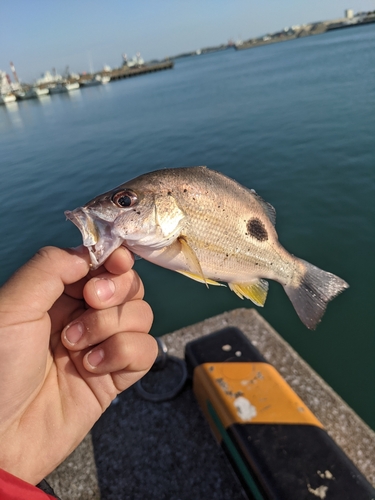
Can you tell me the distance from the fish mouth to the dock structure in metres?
2.57

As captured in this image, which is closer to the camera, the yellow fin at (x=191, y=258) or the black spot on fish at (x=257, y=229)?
the yellow fin at (x=191, y=258)

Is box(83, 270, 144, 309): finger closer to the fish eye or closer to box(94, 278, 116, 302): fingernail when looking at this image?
box(94, 278, 116, 302): fingernail

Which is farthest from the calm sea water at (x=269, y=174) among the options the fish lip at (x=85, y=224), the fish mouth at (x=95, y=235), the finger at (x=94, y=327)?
the fish lip at (x=85, y=224)

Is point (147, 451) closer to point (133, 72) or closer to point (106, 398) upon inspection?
point (106, 398)

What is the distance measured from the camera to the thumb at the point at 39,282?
1.88 metres

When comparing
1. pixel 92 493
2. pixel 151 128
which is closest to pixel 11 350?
pixel 92 493

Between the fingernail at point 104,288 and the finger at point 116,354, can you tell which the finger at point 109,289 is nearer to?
the fingernail at point 104,288

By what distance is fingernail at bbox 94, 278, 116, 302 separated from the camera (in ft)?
7.18

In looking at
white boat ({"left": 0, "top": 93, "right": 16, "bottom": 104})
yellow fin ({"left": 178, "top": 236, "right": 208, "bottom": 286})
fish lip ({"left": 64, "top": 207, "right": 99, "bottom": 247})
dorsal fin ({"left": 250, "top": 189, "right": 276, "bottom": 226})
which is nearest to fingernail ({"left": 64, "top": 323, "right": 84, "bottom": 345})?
fish lip ({"left": 64, "top": 207, "right": 99, "bottom": 247})

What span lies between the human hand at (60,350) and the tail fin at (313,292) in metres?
1.24

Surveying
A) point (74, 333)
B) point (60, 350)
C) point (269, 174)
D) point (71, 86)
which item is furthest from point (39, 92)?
point (74, 333)

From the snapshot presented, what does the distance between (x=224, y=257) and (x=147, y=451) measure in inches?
99.8

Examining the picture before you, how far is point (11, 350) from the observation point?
6.39 feet

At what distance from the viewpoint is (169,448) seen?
145 inches
